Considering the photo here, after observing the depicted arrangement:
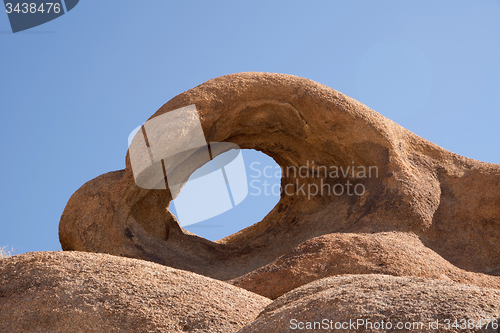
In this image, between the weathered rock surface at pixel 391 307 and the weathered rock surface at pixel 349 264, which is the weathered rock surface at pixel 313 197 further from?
the weathered rock surface at pixel 391 307

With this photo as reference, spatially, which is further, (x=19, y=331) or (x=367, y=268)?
(x=367, y=268)

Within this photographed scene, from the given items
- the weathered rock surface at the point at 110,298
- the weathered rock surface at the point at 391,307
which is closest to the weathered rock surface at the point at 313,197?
the weathered rock surface at the point at 110,298

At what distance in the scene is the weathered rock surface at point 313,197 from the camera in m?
6.27

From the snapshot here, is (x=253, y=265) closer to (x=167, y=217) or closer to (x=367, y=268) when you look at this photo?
(x=167, y=217)

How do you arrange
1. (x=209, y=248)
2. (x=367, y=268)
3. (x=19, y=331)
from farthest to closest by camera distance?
(x=209, y=248)
(x=367, y=268)
(x=19, y=331)

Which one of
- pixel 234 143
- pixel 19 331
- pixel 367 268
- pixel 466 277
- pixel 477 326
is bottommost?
pixel 466 277

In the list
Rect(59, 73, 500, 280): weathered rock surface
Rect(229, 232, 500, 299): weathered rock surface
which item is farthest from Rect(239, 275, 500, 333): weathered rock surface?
Rect(59, 73, 500, 280): weathered rock surface

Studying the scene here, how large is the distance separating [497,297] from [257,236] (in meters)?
6.02

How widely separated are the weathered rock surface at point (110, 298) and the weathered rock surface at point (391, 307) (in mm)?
569

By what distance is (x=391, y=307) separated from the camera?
233 centimetres

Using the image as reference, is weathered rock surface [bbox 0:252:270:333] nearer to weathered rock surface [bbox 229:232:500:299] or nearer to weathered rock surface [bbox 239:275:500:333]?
weathered rock surface [bbox 239:275:500:333]

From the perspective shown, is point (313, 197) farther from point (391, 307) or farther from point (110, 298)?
point (391, 307)

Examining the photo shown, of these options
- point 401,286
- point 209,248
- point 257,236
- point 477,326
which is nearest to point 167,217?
point 209,248

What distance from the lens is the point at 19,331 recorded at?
299 centimetres
